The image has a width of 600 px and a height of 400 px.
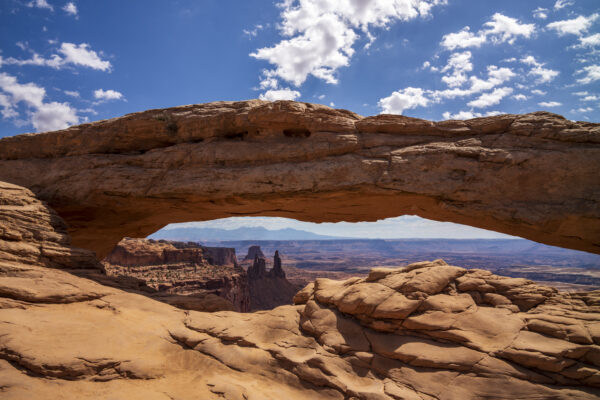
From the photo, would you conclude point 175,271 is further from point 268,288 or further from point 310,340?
point 310,340

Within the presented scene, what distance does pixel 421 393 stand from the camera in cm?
671

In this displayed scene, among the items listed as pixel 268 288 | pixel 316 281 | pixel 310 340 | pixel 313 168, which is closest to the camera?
pixel 310 340

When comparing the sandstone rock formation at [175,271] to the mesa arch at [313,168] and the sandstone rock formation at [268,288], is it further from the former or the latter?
the mesa arch at [313,168]

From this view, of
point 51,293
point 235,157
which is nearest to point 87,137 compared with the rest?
point 235,157

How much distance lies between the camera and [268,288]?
67.8 meters

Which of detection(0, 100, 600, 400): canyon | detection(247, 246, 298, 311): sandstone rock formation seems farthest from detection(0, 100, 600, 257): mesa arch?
detection(247, 246, 298, 311): sandstone rock formation

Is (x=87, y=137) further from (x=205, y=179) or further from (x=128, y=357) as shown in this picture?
(x=128, y=357)

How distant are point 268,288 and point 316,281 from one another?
195 ft

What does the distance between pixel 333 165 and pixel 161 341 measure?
8.54m

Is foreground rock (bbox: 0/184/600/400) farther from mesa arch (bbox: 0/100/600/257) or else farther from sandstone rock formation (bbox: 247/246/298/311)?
sandstone rock formation (bbox: 247/246/298/311)

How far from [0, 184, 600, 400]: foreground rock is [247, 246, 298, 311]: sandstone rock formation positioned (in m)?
54.5

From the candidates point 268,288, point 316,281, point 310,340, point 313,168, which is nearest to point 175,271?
point 268,288

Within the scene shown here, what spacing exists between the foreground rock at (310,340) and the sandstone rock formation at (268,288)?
179ft

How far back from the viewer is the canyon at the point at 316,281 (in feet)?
22.1
